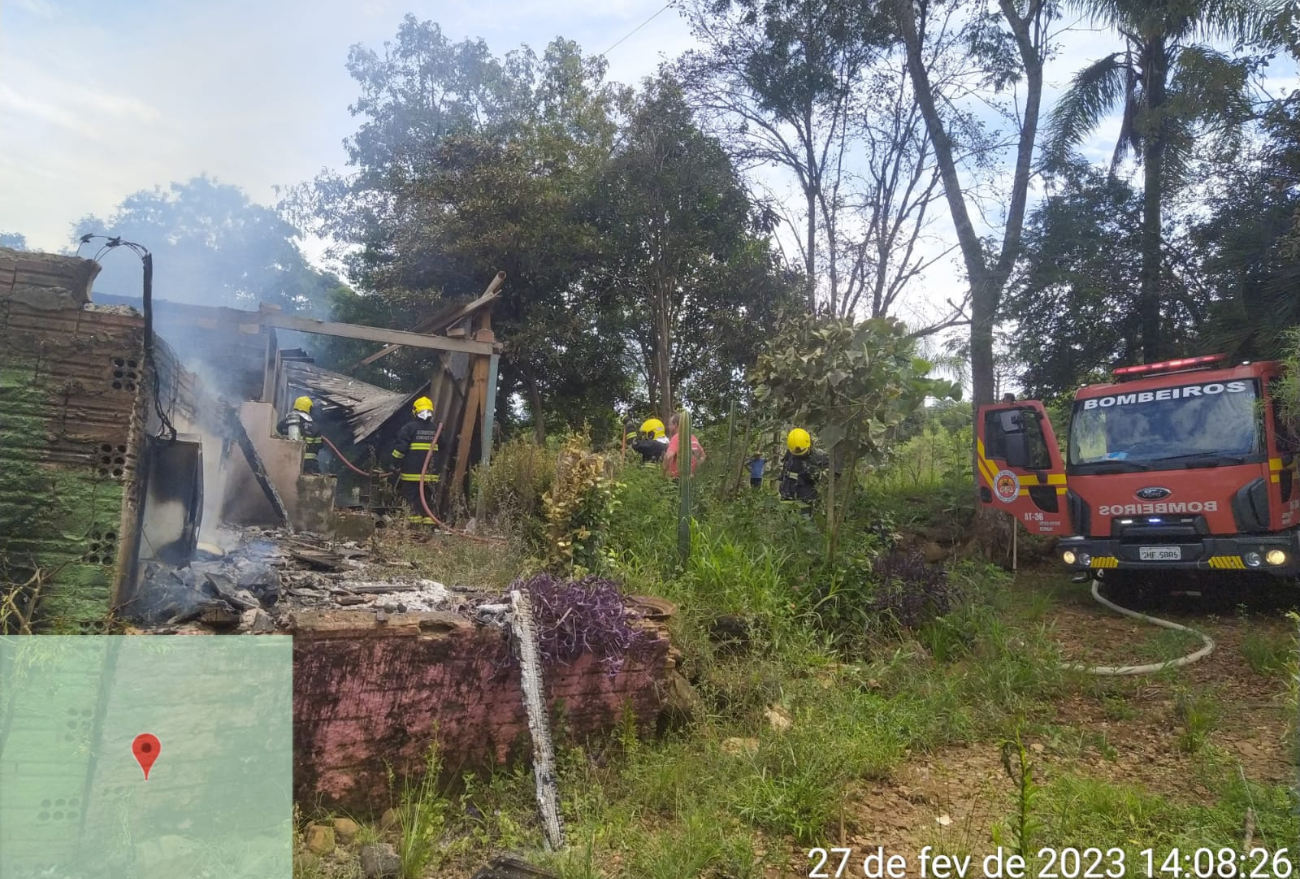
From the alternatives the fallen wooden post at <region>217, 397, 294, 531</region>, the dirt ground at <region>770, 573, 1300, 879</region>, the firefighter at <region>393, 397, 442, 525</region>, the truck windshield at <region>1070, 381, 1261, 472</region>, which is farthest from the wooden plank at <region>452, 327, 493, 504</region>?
the dirt ground at <region>770, 573, 1300, 879</region>

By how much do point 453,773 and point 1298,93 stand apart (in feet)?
38.4

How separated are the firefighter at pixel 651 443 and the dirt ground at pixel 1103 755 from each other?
221 inches

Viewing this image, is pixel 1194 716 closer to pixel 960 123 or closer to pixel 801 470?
pixel 801 470

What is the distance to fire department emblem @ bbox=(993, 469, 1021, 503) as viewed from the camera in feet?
28.3

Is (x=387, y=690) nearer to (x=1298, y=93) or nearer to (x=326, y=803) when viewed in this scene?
(x=326, y=803)

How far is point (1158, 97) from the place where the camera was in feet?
40.2

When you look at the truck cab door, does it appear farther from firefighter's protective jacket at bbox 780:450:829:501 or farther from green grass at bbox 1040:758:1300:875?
green grass at bbox 1040:758:1300:875

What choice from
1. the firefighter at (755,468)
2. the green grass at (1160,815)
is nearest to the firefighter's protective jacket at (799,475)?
the firefighter at (755,468)

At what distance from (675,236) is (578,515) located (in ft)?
35.3

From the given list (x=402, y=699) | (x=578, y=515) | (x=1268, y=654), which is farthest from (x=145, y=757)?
(x=1268, y=654)

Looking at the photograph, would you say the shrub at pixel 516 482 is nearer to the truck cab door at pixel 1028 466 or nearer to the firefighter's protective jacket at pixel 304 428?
the firefighter's protective jacket at pixel 304 428

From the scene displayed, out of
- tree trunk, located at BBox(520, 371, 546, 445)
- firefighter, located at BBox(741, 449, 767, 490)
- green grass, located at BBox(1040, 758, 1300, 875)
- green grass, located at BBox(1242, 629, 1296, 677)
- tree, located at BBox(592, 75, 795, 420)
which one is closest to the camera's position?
green grass, located at BBox(1040, 758, 1300, 875)

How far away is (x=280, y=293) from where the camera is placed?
39.4 feet

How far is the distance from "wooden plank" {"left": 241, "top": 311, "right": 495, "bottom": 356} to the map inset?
5.45m
